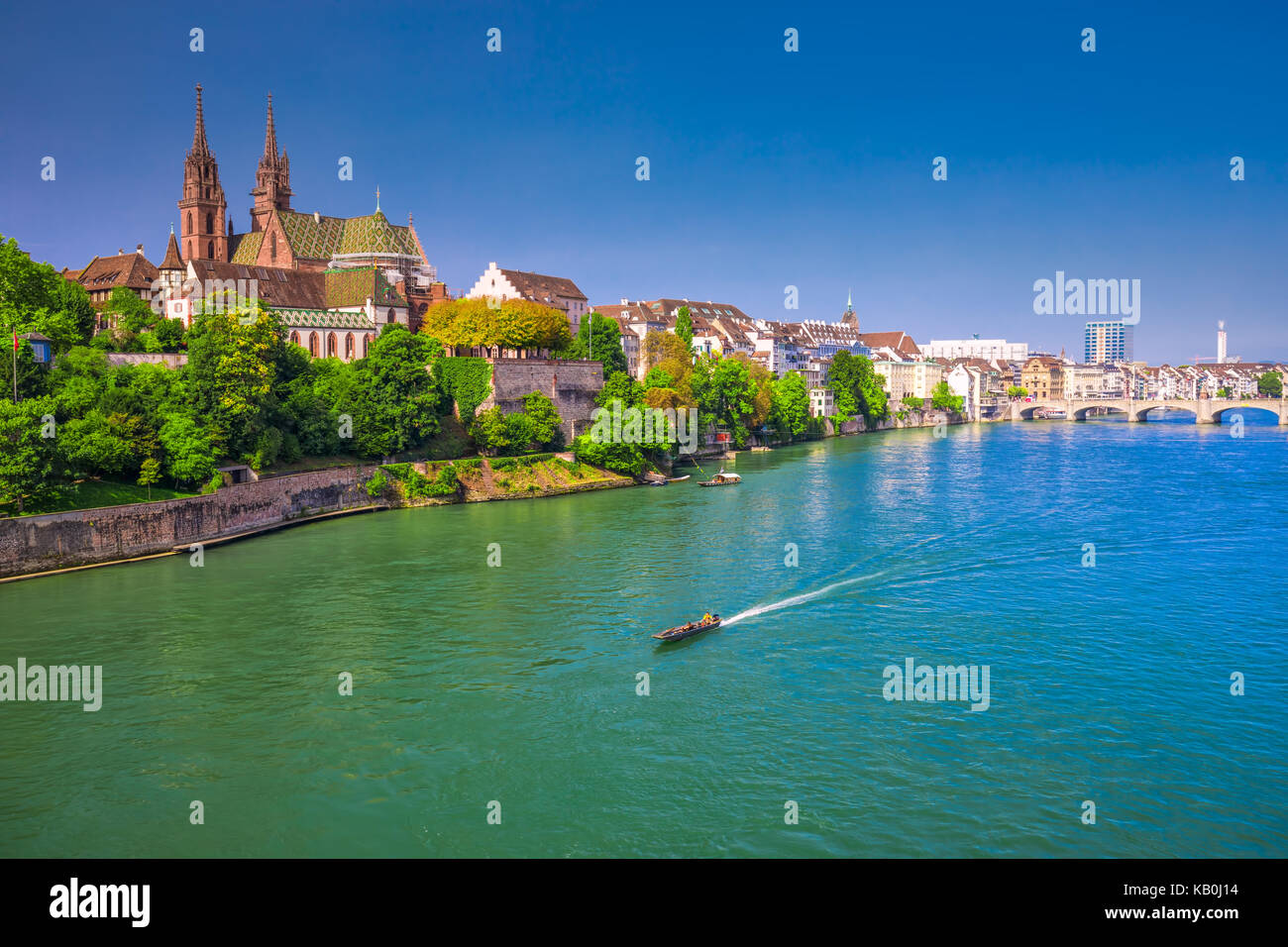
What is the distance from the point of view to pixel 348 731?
1950cm

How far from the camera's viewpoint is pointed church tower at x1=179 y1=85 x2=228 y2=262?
273ft

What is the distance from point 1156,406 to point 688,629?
13228 cm

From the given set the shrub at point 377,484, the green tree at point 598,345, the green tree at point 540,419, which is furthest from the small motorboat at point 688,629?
the green tree at point 598,345

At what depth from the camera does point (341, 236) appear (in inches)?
3260

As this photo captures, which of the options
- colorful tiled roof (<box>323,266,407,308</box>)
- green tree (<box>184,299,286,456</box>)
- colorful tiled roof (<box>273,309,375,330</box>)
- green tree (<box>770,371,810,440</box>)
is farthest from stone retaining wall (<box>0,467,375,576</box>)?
green tree (<box>770,371,810,440</box>)

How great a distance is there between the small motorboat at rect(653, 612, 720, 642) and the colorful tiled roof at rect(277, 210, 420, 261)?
6376 centimetres

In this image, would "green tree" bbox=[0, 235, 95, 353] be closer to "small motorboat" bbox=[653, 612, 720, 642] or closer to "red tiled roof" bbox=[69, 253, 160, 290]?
"red tiled roof" bbox=[69, 253, 160, 290]

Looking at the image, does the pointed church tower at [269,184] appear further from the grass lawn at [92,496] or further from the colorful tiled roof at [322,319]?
the grass lawn at [92,496]

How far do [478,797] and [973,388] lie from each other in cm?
16536

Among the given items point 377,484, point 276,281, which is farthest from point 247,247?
point 377,484

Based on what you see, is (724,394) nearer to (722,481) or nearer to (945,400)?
(722,481)

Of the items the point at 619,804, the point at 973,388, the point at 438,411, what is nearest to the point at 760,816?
the point at 619,804

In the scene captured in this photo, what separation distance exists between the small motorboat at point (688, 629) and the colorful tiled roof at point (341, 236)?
209ft
